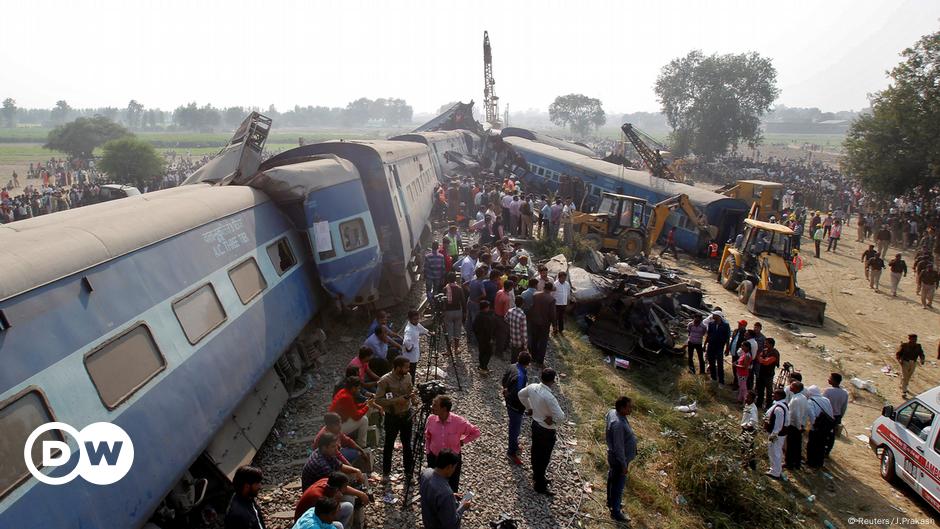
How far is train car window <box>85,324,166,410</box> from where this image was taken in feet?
16.5

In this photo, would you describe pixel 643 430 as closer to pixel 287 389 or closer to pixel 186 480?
pixel 287 389

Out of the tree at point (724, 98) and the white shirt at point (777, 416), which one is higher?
the tree at point (724, 98)

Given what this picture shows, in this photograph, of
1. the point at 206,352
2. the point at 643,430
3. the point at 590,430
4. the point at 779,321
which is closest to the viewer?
the point at 206,352

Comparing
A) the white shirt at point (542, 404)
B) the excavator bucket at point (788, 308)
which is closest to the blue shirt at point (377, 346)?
the white shirt at point (542, 404)

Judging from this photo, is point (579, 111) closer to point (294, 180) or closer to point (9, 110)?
point (294, 180)

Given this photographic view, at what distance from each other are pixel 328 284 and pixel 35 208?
2356 centimetres

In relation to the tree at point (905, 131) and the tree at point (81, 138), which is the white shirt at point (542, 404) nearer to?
the tree at point (905, 131)

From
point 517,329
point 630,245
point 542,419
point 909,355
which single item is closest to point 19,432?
point 542,419

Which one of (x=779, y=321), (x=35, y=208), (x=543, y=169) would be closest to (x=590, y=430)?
(x=779, y=321)

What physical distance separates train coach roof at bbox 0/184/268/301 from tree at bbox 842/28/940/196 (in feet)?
104

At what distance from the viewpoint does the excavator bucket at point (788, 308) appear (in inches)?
653

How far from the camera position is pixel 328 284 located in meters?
10.4

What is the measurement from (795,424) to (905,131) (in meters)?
26.3

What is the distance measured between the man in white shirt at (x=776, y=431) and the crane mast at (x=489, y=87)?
2032 inches
